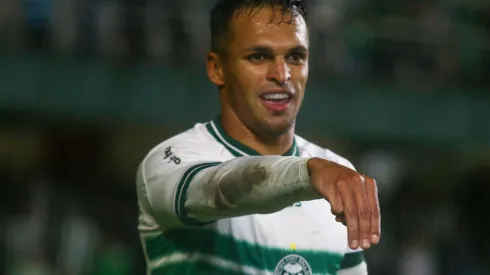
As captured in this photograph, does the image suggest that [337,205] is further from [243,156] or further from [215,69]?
[215,69]

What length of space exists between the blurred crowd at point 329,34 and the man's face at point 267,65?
21.3 feet

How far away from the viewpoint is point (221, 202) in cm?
353

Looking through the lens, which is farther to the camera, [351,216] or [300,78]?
[300,78]

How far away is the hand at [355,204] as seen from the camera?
2.87 meters

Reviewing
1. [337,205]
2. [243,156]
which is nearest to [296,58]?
[243,156]

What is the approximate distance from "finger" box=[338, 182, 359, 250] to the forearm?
293 mm

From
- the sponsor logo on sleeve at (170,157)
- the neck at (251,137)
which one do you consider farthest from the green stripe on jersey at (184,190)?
the neck at (251,137)

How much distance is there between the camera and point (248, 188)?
3.42 metres

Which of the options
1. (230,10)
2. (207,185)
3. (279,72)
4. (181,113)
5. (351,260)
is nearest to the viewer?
(207,185)

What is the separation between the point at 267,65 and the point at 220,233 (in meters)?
0.60

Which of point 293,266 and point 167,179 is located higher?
point 167,179

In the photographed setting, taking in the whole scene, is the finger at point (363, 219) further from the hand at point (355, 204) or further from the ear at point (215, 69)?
the ear at point (215, 69)

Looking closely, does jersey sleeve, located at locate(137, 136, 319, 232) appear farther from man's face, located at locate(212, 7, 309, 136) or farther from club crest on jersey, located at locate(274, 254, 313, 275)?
club crest on jersey, located at locate(274, 254, 313, 275)

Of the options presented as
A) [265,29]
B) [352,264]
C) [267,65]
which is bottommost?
[352,264]
